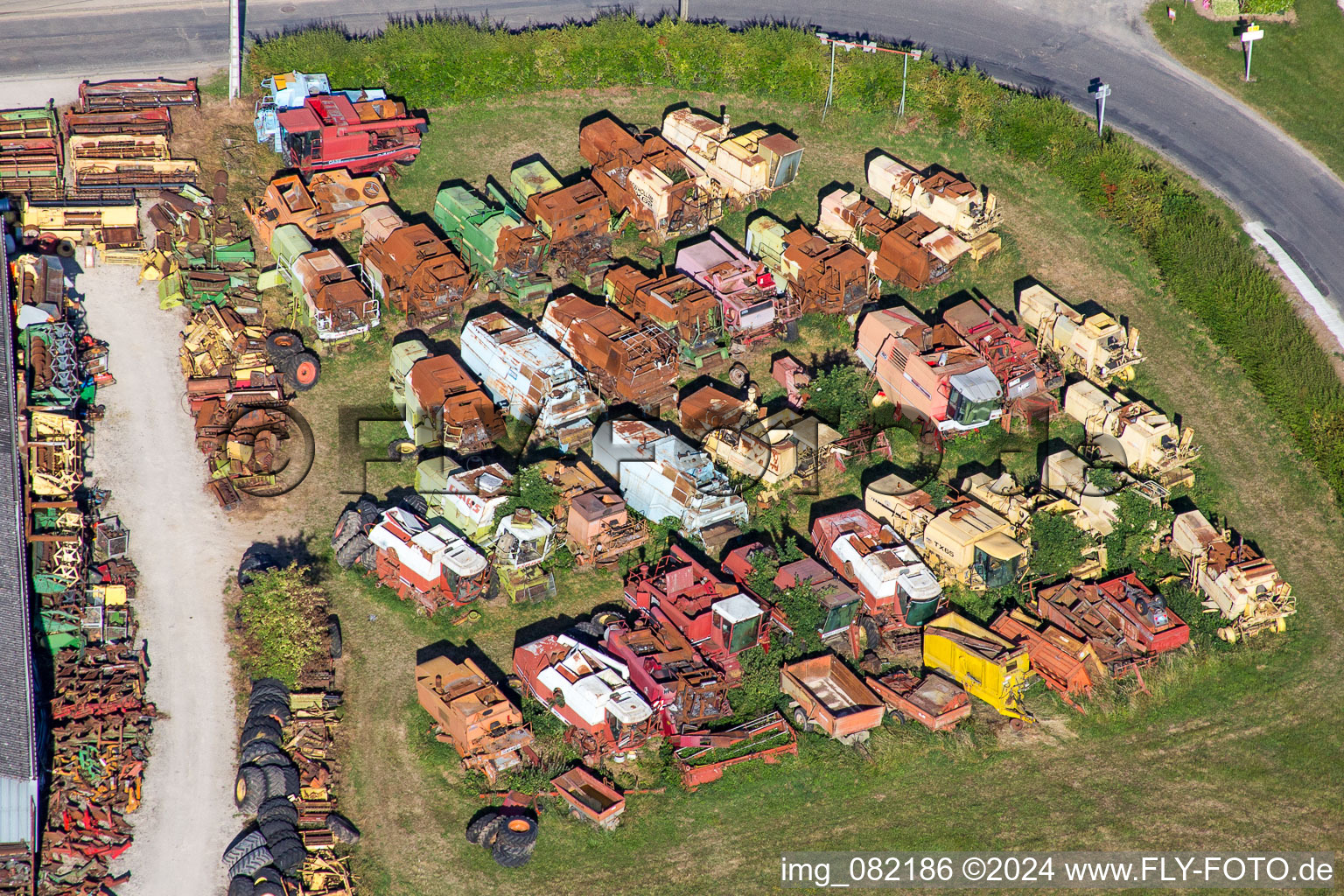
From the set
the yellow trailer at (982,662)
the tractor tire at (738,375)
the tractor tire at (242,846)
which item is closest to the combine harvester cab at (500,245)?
the tractor tire at (738,375)

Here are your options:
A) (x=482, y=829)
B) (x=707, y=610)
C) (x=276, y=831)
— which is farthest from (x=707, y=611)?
(x=276, y=831)

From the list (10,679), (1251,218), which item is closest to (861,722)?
(10,679)

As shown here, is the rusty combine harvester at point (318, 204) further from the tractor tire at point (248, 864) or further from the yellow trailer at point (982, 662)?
the yellow trailer at point (982, 662)

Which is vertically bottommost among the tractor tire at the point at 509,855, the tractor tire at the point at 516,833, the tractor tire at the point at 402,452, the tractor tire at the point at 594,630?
the tractor tire at the point at 509,855

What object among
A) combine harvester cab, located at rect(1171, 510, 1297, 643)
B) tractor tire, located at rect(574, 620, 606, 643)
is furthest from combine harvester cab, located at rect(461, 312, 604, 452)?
combine harvester cab, located at rect(1171, 510, 1297, 643)

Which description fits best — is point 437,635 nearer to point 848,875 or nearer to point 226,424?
point 226,424
